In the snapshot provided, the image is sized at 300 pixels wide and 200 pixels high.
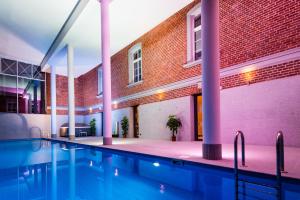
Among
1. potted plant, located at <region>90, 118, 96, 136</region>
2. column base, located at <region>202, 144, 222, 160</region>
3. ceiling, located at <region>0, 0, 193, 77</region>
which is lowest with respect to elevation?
potted plant, located at <region>90, 118, 96, 136</region>

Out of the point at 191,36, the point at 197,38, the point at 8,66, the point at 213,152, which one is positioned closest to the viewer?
the point at 213,152

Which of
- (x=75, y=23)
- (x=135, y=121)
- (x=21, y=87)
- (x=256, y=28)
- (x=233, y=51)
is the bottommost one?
(x=135, y=121)

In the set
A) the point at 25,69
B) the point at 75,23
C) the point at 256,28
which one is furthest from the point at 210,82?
the point at 25,69

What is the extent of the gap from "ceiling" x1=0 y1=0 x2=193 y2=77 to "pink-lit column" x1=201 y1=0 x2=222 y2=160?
5.08 m

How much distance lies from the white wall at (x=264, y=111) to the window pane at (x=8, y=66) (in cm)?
1586

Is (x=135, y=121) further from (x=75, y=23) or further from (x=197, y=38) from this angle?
(x=75, y=23)

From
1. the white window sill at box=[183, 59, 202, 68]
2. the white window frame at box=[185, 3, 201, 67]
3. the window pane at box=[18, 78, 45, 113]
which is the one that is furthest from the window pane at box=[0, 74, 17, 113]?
the white window frame at box=[185, 3, 201, 67]

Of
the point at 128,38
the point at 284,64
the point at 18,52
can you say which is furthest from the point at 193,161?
the point at 18,52

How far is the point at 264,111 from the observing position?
6.94 m

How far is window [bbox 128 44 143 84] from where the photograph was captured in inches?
548

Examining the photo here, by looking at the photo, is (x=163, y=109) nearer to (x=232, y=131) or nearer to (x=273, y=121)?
(x=232, y=131)

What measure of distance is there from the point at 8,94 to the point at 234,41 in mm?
16141

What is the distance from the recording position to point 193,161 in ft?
15.1

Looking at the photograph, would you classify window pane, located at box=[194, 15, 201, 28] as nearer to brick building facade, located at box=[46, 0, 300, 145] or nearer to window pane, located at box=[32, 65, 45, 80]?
brick building facade, located at box=[46, 0, 300, 145]
